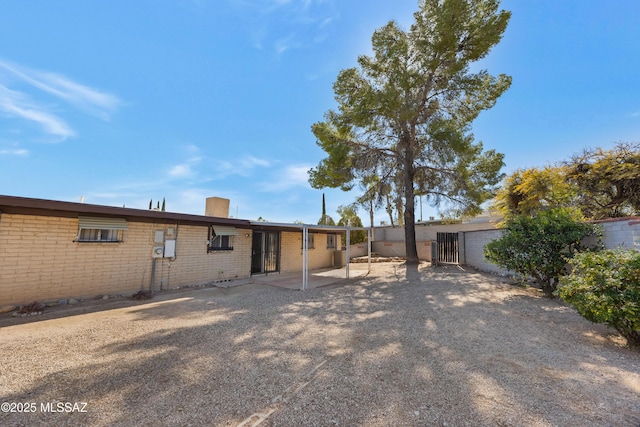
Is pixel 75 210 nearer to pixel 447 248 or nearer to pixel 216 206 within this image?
pixel 216 206

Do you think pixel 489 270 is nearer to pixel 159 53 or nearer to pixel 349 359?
pixel 349 359

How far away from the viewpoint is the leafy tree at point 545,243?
589 cm

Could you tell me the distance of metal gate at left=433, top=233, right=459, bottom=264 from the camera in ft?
43.7

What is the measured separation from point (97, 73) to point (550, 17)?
43.0ft

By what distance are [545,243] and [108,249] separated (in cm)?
1099

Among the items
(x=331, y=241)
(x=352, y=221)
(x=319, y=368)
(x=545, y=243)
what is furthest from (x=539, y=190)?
(x=352, y=221)

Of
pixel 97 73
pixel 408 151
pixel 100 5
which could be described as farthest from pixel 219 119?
pixel 408 151

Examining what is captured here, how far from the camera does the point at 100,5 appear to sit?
6.25 m

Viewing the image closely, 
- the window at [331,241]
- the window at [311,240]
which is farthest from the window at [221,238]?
the window at [331,241]

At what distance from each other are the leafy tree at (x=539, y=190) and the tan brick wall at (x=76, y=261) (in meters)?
12.6

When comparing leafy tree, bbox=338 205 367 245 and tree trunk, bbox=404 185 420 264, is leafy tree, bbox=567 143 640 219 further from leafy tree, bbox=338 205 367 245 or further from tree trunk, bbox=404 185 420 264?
leafy tree, bbox=338 205 367 245

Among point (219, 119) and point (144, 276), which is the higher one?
point (219, 119)

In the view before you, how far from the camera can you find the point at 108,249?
271 inches

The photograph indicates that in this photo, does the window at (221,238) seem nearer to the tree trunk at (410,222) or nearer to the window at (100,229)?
the window at (100,229)
